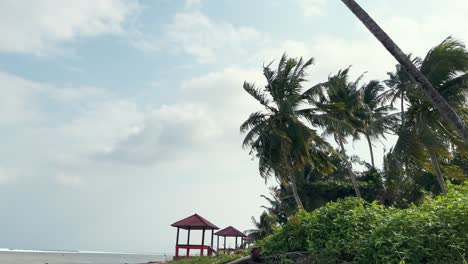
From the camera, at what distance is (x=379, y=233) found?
5.45 m

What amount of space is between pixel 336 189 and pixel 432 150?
1286cm

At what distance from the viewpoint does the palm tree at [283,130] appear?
58.9ft

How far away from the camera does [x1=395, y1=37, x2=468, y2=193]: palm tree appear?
13266 mm

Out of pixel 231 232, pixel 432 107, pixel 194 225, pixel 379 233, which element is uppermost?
pixel 432 107

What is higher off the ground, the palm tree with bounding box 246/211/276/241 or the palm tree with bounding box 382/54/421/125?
the palm tree with bounding box 382/54/421/125

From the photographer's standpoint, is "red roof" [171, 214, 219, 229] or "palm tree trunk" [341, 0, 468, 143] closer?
"palm tree trunk" [341, 0, 468, 143]

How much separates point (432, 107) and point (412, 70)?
8521 millimetres

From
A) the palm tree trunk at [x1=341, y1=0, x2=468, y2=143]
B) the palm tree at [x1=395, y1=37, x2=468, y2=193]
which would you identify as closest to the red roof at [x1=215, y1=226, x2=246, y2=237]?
the palm tree at [x1=395, y1=37, x2=468, y2=193]

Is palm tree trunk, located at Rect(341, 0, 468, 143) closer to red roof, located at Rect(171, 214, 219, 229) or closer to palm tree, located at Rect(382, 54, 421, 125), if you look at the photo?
palm tree, located at Rect(382, 54, 421, 125)

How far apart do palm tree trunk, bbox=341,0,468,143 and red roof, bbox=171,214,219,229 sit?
2014 cm

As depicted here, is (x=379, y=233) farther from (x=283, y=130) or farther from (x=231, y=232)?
(x=231, y=232)

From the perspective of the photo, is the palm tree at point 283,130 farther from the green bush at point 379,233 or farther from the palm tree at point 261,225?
the palm tree at point 261,225

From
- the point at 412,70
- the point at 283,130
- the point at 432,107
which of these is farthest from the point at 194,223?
the point at 412,70

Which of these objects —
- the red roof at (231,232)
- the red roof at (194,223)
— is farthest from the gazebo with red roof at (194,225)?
the red roof at (231,232)
